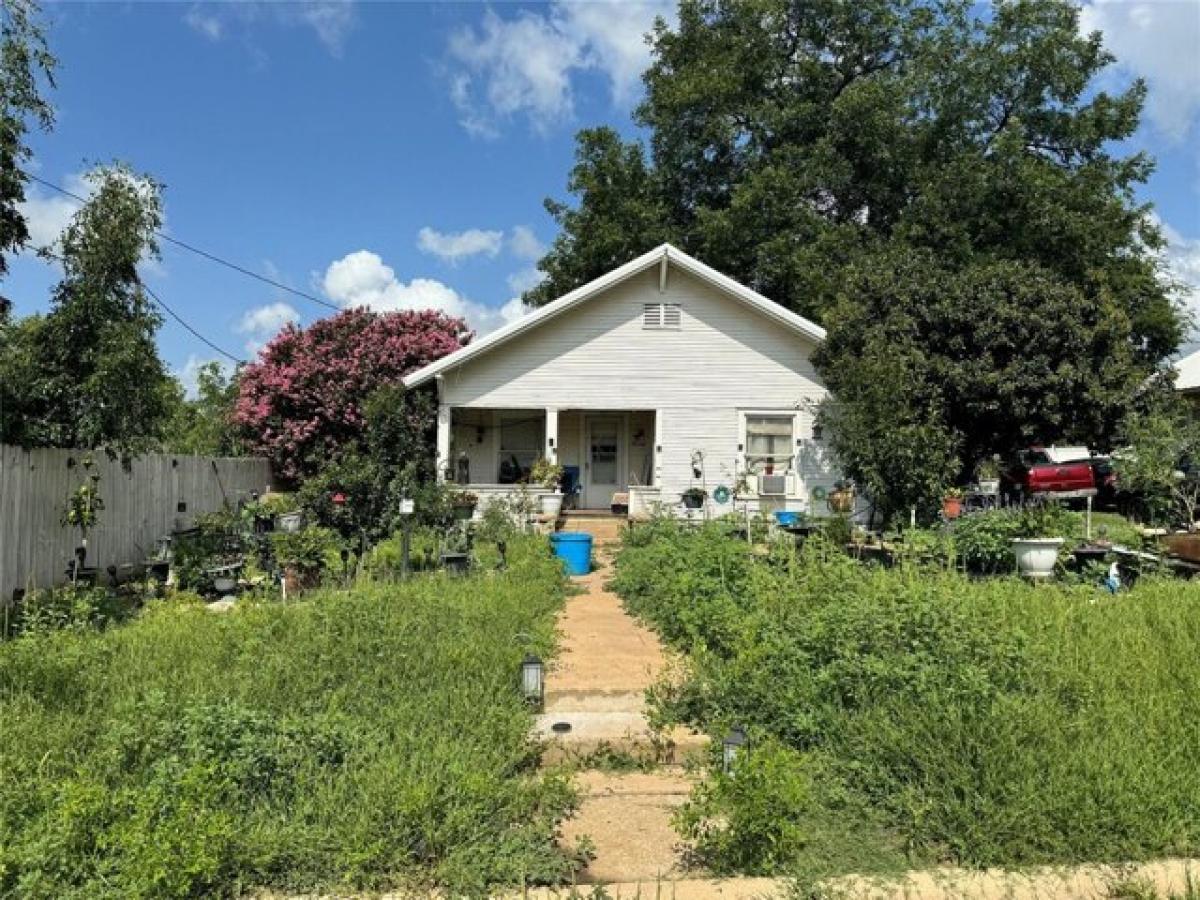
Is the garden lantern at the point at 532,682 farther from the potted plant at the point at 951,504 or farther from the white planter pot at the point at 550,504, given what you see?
the white planter pot at the point at 550,504

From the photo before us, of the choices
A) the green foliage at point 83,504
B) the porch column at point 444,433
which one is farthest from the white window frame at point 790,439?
the green foliage at point 83,504

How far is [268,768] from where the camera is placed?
139 inches

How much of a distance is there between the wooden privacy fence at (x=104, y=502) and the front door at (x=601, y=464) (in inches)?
303

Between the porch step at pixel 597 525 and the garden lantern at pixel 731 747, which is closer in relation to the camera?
the garden lantern at pixel 731 747

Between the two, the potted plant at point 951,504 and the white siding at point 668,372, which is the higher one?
the white siding at point 668,372

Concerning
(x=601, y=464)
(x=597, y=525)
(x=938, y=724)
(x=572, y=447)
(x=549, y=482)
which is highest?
(x=572, y=447)

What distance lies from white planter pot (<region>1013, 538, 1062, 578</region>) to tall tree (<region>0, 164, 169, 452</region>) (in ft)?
31.3

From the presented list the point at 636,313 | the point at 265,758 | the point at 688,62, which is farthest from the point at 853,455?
the point at 688,62

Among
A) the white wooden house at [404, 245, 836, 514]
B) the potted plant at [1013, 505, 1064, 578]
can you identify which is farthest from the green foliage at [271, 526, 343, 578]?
the potted plant at [1013, 505, 1064, 578]

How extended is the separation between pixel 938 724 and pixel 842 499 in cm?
1197

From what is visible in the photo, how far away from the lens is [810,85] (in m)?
26.3

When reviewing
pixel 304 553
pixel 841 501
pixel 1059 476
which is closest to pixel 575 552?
pixel 304 553

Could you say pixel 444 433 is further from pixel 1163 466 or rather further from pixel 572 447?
pixel 1163 466

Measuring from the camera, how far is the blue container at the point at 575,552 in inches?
437
